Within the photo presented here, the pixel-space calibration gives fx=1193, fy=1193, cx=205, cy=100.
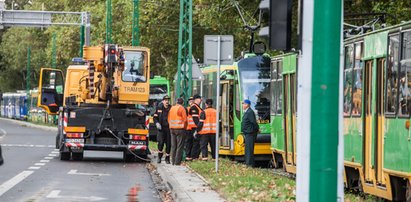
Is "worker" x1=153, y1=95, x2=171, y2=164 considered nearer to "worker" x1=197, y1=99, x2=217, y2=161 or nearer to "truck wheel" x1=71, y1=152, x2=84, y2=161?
"worker" x1=197, y1=99, x2=217, y2=161

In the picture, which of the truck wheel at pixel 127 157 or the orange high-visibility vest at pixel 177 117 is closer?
the orange high-visibility vest at pixel 177 117

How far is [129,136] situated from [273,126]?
6133 millimetres

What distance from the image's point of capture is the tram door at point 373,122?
1736 centimetres

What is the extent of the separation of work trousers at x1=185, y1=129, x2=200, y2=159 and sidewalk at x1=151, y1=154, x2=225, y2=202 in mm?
3482

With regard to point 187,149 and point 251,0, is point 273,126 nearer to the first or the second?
point 187,149

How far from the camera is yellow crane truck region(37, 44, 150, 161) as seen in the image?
33.5 meters

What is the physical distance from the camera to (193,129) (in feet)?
108

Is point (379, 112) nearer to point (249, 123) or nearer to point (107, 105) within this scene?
point (249, 123)

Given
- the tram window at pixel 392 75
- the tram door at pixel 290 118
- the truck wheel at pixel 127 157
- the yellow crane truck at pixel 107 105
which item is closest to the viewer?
the tram window at pixel 392 75

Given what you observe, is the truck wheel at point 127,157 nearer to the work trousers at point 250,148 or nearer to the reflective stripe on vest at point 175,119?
the reflective stripe on vest at point 175,119

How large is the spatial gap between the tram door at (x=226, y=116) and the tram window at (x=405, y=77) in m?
18.9

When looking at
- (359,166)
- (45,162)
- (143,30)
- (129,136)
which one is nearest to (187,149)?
(129,136)

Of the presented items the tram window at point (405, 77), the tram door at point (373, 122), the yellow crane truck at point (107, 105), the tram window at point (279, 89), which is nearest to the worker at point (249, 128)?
the tram window at point (279, 89)

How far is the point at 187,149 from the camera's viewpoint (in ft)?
108
